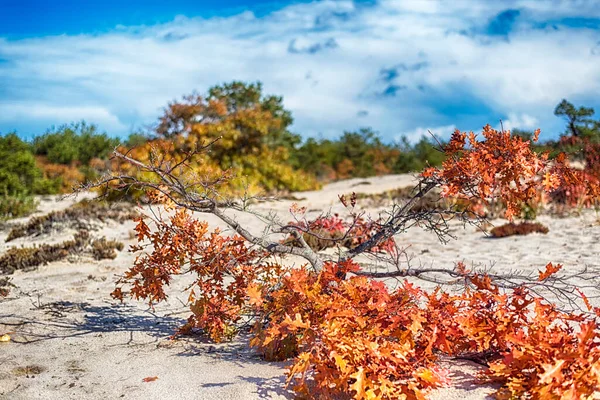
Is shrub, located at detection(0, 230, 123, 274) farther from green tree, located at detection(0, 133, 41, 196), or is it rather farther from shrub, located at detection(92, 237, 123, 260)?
green tree, located at detection(0, 133, 41, 196)

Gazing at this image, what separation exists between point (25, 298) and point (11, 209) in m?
8.89

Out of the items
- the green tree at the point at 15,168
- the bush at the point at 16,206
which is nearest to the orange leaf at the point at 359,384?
the bush at the point at 16,206

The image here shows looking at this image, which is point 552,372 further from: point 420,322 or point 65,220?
point 65,220

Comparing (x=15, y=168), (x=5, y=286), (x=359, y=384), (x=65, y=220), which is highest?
(x=15, y=168)

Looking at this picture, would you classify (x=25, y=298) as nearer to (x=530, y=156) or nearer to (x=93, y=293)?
(x=93, y=293)

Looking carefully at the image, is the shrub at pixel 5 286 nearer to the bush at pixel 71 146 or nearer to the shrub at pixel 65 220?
the shrub at pixel 65 220

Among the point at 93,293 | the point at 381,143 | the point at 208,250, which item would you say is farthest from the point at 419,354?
the point at 381,143

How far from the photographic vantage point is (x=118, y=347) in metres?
4.97

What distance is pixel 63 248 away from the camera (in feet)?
30.9

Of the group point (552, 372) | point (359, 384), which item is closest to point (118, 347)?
point (359, 384)

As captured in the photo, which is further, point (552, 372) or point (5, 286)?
point (5, 286)

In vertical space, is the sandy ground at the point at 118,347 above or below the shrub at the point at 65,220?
below

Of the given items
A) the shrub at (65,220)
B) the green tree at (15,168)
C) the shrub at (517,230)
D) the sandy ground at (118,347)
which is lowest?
the sandy ground at (118,347)

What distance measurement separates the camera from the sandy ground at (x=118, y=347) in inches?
155
